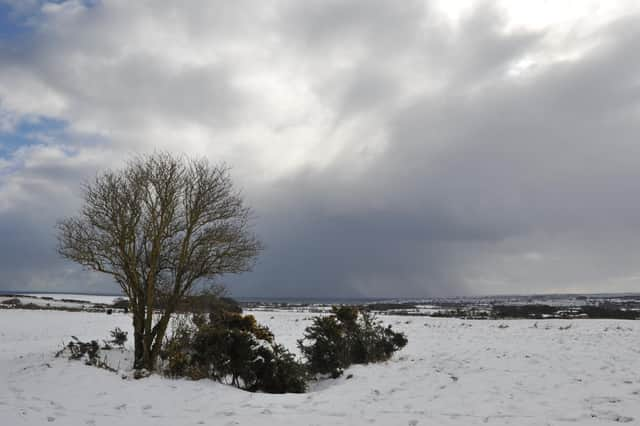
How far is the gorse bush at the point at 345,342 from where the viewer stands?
1423 cm

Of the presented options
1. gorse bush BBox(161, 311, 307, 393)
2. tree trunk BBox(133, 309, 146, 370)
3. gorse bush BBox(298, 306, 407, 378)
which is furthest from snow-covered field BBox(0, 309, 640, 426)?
tree trunk BBox(133, 309, 146, 370)

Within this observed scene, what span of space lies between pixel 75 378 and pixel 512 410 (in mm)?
10176

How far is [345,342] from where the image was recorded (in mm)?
15070

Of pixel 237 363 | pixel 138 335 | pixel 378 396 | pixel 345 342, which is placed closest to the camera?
pixel 378 396

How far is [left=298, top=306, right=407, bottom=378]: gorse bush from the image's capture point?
46.7 feet

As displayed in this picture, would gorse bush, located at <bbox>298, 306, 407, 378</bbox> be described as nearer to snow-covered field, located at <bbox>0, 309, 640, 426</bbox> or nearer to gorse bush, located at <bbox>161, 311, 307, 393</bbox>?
snow-covered field, located at <bbox>0, 309, 640, 426</bbox>

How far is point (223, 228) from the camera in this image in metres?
14.6

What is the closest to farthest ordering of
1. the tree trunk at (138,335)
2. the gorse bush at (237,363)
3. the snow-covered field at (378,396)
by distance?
the snow-covered field at (378,396), the gorse bush at (237,363), the tree trunk at (138,335)

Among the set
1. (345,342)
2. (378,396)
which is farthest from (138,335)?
(378,396)

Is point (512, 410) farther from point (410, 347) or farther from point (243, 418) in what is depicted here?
point (410, 347)

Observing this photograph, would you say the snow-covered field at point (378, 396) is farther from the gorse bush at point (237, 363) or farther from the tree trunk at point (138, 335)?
the tree trunk at point (138, 335)

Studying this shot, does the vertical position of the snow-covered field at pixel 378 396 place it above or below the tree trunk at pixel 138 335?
below

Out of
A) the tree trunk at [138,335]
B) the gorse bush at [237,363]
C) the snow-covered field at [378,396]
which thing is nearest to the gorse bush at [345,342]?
the snow-covered field at [378,396]

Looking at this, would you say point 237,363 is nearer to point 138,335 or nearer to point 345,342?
point 138,335
